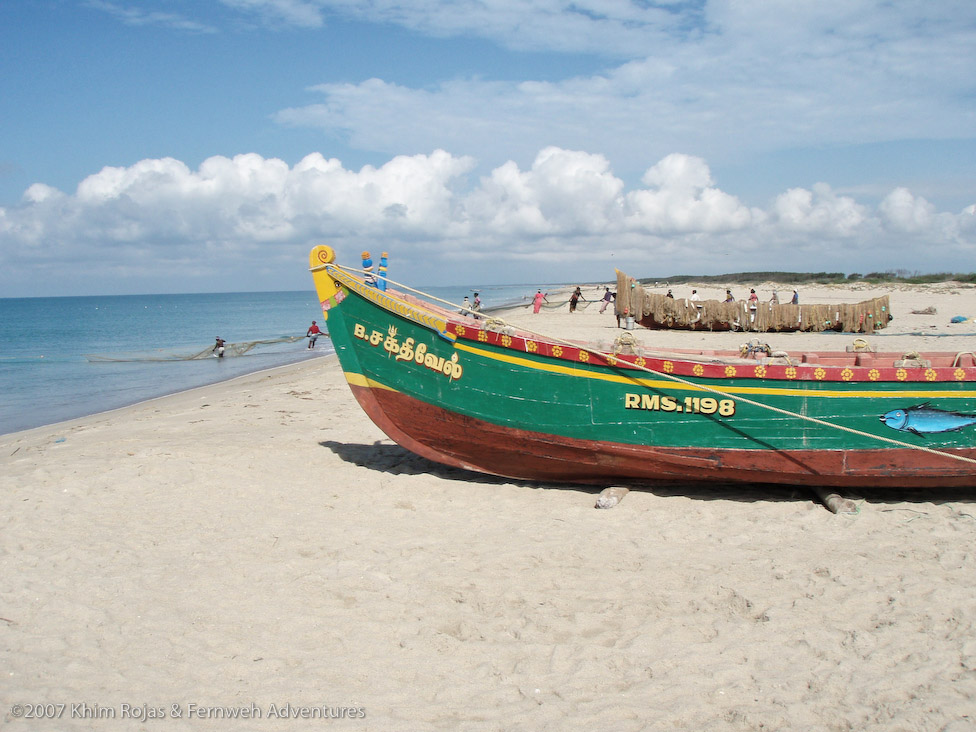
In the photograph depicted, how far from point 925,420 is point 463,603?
432 centimetres

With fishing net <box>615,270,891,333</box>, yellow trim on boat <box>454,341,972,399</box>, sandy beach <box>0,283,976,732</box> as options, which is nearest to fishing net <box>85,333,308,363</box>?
fishing net <box>615,270,891,333</box>

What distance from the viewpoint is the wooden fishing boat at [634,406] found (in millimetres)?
5719

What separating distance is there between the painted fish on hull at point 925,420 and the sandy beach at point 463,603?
700mm

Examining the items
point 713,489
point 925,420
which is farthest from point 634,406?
point 925,420

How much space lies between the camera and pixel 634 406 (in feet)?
20.0

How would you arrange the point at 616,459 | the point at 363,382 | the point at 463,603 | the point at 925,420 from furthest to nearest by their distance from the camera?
the point at 363,382 → the point at 616,459 → the point at 925,420 → the point at 463,603

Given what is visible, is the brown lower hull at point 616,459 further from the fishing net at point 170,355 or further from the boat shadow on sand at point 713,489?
the fishing net at point 170,355

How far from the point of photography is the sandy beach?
325 cm

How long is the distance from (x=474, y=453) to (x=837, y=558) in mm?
3332

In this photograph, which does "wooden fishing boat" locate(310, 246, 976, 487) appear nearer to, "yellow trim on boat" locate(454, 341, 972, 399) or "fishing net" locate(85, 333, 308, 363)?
"yellow trim on boat" locate(454, 341, 972, 399)

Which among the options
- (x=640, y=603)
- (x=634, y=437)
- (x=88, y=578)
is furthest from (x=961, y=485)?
(x=88, y=578)

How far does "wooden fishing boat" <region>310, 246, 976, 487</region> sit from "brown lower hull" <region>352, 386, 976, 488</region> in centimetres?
1

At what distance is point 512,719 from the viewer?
3.16m

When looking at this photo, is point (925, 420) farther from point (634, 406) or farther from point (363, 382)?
point (363, 382)
